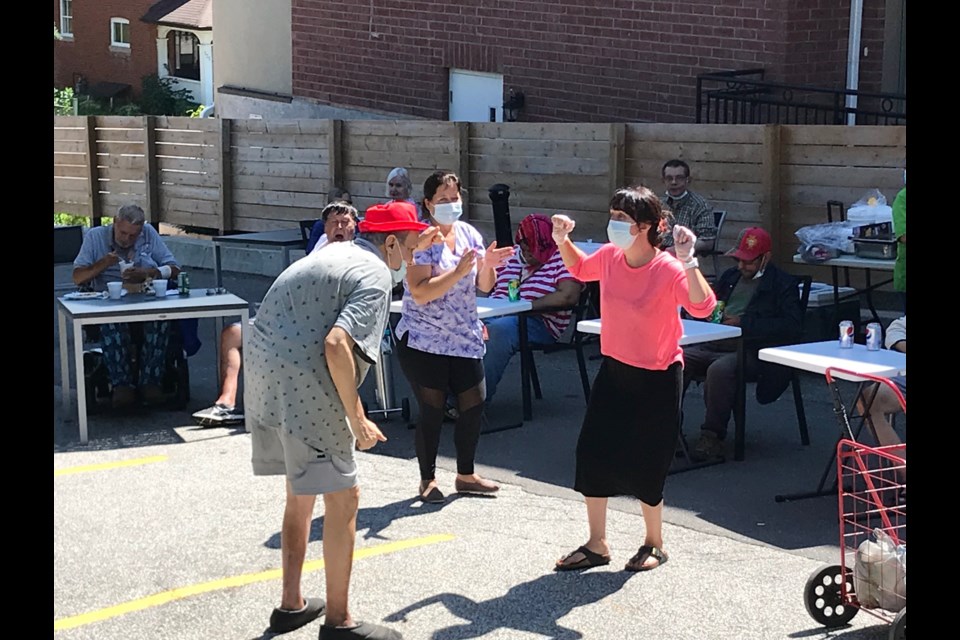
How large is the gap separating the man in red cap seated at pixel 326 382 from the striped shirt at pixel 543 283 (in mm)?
4209

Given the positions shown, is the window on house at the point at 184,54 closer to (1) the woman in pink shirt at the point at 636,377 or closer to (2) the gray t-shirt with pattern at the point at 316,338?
(1) the woman in pink shirt at the point at 636,377

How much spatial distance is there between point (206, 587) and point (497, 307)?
341 cm

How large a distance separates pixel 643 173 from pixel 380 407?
180 inches

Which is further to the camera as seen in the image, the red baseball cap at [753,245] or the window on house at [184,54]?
the window on house at [184,54]

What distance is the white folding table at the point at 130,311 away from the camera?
338 inches

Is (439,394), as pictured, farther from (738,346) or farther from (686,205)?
(686,205)

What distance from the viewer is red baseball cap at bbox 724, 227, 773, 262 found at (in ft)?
27.6

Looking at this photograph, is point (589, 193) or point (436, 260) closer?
point (436, 260)

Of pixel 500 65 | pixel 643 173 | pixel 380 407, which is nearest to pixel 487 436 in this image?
pixel 380 407

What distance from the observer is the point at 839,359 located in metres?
6.88

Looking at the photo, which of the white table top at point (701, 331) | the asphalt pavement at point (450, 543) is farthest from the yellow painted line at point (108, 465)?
the white table top at point (701, 331)

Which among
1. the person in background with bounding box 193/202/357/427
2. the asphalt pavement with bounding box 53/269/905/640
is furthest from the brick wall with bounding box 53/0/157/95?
the asphalt pavement with bounding box 53/269/905/640

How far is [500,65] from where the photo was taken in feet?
61.2
